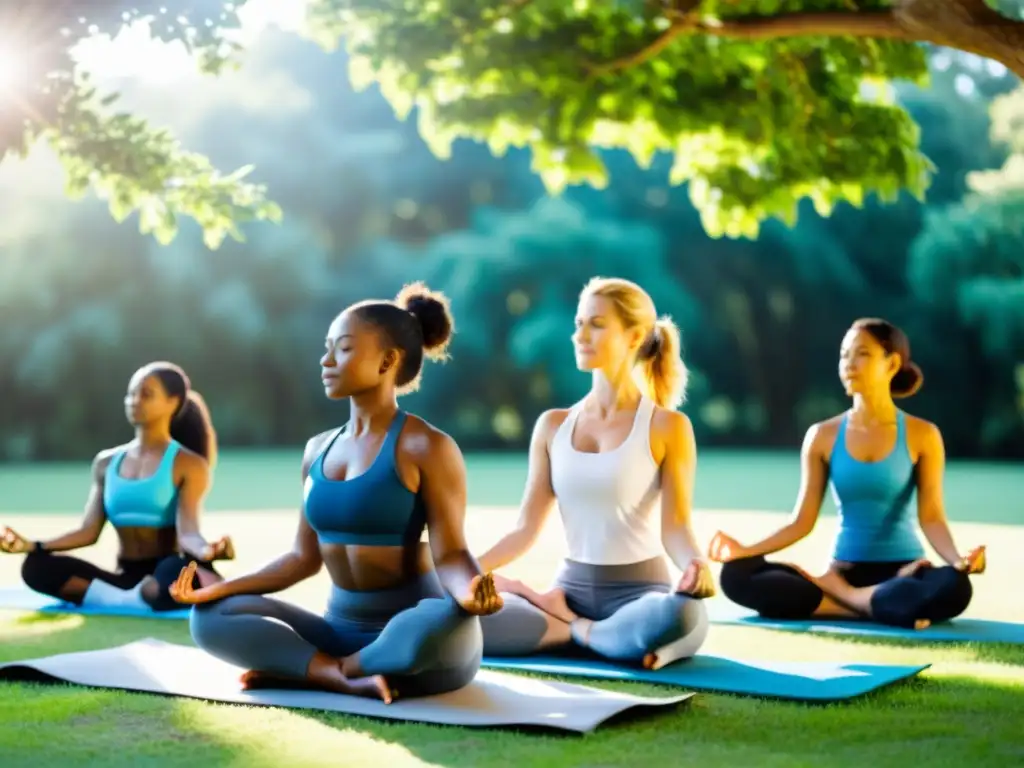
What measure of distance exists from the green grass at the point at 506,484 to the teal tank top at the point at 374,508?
29.4ft

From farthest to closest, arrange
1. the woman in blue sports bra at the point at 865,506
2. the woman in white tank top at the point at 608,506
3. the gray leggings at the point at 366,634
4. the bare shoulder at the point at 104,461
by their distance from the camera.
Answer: the bare shoulder at the point at 104,461
the woman in blue sports bra at the point at 865,506
the woman in white tank top at the point at 608,506
the gray leggings at the point at 366,634

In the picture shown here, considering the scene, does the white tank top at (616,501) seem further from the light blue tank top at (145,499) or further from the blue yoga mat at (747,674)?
the light blue tank top at (145,499)

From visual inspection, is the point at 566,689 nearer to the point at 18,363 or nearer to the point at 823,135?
the point at 823,135

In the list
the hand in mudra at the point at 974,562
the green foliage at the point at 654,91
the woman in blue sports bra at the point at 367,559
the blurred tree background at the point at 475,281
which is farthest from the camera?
the blurred tree background at the point at 475,281

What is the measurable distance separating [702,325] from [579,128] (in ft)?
58.6

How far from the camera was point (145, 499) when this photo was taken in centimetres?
687

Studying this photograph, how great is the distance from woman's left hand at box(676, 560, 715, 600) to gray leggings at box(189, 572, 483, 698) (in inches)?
26.6

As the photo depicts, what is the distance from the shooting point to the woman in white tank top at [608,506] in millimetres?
5262

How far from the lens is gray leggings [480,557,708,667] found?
16.5 feet

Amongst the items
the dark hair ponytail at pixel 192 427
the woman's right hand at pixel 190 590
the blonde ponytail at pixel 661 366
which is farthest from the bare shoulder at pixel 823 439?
the woman's right hand at pixel 190 590

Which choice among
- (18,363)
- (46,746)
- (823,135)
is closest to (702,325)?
(18,363)

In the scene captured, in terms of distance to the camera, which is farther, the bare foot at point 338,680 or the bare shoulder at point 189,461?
the bare shoulder at point 189,461

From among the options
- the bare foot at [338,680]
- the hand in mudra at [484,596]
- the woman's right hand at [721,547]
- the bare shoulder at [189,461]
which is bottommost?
the bare foot at [338,680]

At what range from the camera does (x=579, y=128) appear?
8961 mm
